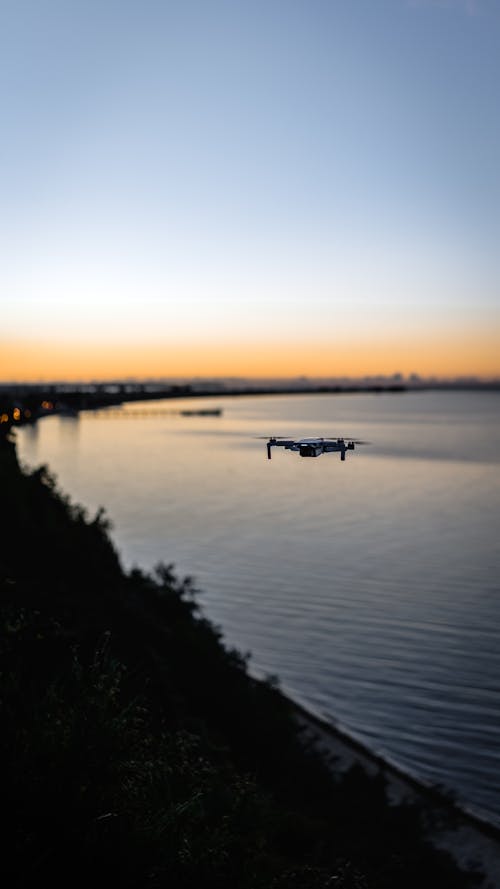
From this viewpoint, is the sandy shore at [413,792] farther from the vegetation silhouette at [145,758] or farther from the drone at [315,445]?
the drone at [315,445]

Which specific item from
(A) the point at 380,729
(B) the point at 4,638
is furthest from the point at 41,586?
(A) the point at 380,729

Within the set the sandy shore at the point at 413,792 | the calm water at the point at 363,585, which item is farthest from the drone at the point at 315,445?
the sandy shore at the point at 413,792

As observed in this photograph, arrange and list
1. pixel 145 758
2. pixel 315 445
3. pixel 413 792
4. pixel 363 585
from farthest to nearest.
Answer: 1. pixel 363 585
2. pixel 413 792
3. pixel 145 758
4. pixel 315 445

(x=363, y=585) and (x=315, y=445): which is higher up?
(x=315, y=445)

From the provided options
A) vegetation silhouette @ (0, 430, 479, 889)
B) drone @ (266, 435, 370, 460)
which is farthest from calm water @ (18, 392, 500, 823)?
vegetation silhouette @ (0, 430, 479, 889)

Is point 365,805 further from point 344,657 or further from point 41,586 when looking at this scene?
point 344,657

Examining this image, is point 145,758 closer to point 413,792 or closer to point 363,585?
point 413,792

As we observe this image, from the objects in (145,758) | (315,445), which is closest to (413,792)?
(145,758)
